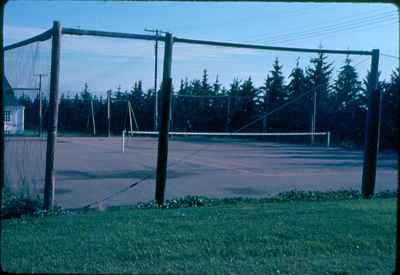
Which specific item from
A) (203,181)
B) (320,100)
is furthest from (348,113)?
(203,181)

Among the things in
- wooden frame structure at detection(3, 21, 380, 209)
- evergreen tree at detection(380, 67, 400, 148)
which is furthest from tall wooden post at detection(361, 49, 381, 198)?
evergreen tree at detection(380, 67, 400, 148)

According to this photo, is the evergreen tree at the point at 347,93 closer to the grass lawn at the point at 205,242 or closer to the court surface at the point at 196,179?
the court surface at the point at 196,179

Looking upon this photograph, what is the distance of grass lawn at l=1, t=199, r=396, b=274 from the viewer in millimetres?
5000

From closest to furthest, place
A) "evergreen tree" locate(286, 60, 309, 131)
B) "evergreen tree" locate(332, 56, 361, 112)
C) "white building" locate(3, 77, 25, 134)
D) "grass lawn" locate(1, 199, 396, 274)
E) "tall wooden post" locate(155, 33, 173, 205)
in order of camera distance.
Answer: "grass lawn" locate(1, 199, 396, 274) → "tall wooden post" locate(155, 33, 173, 205) → "white building" locate(3, 77, 25, 134) → "evergreen tree" locate(332, 56, 361, 112) → "evergreen tree" locate(286, 60, 309, 131)

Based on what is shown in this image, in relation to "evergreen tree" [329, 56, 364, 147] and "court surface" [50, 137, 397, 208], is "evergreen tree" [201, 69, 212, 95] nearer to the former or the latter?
"evergreen tree" [329, 56, 364, 147]

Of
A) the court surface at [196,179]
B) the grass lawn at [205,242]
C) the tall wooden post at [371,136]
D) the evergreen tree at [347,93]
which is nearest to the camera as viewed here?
the grass lawn at [205,242]

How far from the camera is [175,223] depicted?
676 centimetres

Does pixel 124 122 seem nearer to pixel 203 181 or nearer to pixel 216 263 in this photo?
pixel 203 181

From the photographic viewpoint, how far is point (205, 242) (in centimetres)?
582

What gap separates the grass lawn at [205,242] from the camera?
197 inches

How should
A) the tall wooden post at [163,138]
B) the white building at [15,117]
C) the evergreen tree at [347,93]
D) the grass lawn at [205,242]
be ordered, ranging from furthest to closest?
the evergreen tree at [347,93] < the white building at [15,117] < the tall wooden post at [163,138] < the grass lawn at [205,242]

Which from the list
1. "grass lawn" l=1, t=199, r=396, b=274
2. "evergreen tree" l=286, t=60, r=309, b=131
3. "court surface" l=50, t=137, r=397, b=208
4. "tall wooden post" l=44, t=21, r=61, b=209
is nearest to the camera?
"grass lawn" l=1, t=199, r=396, b=274

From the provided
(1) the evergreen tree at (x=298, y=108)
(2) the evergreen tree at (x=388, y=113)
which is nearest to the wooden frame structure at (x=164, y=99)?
(2) the evergreen tree at (x=388, y=113)

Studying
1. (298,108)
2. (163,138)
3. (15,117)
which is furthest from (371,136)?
(298,108)
